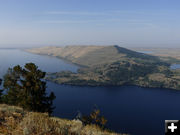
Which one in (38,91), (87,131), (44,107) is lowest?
(44,107)

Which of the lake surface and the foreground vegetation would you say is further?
the lake surface

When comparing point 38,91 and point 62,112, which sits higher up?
point 38,91

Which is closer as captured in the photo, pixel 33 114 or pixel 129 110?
pixel 33 114

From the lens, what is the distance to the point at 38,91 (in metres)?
31.8

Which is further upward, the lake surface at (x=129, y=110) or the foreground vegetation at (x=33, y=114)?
the foreground vegetation at (x=33, y=114)

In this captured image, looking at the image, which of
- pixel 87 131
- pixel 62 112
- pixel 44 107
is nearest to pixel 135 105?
pixel 62 112

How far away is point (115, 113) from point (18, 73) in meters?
118

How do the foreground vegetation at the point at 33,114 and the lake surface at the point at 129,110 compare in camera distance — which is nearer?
the foreground vegetation at the point at 33,114

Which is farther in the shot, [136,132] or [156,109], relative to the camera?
[156,109]

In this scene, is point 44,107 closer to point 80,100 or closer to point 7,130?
point 7,130

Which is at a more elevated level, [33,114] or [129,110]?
[33,114]

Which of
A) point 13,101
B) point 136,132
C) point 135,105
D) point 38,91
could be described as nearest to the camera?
point 38,91

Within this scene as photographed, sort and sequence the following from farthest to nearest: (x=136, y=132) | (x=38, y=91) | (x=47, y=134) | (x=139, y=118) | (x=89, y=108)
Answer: (x=89, y=108) < (x=139, y=118) < (x=136, y=132) < (x=38, y=91) < (x=47, y=134)

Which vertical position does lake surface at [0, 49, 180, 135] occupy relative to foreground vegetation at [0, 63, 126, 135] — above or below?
below
